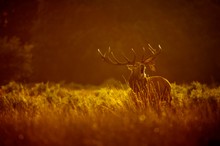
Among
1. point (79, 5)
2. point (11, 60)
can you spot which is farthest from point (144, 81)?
point (79, 5)

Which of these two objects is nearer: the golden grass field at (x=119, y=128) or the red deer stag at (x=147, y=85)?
the golden grass field at (x=119, y=128)

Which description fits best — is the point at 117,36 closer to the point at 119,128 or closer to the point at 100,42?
the point at 100,42

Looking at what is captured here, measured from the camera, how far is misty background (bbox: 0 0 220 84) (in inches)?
859

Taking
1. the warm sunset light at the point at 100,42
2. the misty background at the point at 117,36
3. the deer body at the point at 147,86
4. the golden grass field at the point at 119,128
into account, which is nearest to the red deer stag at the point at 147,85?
the deer body at the point at 147,86

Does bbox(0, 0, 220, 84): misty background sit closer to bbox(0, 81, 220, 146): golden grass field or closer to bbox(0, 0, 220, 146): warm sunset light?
bbox(0, 0, 220, 146): warm sunset light

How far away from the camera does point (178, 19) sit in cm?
2267

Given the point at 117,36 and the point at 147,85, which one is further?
the point at 117,36

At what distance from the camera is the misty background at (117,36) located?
21812mm

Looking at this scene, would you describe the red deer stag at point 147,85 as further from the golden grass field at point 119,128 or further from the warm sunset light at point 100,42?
the warm sunset light at point 100,42

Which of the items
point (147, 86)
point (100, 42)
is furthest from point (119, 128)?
point (100, 42)

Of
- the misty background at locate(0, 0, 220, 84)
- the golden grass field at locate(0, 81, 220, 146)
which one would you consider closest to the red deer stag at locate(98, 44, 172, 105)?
the golden grass field at locate(0, 81, 220, 146)

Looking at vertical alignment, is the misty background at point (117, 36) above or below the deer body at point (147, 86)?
above

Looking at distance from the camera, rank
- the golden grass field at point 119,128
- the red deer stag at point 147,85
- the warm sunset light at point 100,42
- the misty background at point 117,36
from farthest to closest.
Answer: the misty background at point 117,36, the warm sunset light at point 100,42, the red deer stag at point 147,85, the golden grass field at point 119,128

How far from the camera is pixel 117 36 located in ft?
75.5
